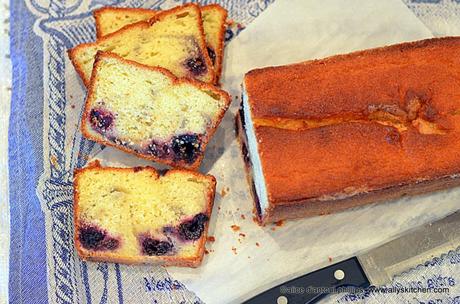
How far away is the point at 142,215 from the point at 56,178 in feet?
2.02

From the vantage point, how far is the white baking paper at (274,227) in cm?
313

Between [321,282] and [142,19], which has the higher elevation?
[142,19]

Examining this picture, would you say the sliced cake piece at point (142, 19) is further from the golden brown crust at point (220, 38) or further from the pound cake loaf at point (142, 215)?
the pound cake loaf at point (142, 215)

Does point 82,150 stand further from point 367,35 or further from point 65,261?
point 367,35

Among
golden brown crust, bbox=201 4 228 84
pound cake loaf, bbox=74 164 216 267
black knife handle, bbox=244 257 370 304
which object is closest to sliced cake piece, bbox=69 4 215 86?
golden brown crust, bbox=201 4 228 84

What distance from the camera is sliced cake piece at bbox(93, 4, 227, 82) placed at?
134 inches

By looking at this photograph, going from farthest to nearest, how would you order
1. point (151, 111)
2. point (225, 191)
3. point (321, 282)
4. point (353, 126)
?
point (225, 191)
point (151, 111)
point (321, 282)
point (353, 126)

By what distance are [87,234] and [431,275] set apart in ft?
5.99

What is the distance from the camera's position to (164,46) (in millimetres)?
3291

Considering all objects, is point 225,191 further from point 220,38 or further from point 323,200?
point 220,38

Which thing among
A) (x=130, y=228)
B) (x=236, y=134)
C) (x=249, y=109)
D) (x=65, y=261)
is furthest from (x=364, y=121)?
(x=65, y=261)

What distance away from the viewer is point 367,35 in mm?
3480

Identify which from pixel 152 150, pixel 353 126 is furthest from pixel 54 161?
pixel 353 126

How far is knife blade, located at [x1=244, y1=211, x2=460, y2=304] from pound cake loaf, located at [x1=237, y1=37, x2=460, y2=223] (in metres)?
0.32
